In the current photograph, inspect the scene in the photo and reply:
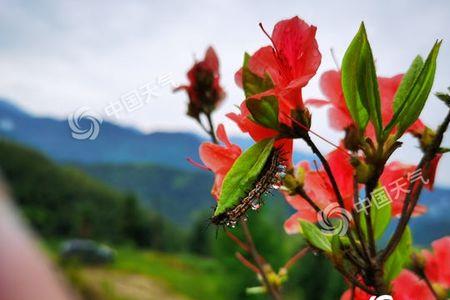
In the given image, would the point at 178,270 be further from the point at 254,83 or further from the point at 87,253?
the point at 254,83

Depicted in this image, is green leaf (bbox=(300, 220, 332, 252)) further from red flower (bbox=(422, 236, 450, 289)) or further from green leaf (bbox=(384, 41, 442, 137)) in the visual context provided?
red flower (bbox=(422, 236, 450, 289))

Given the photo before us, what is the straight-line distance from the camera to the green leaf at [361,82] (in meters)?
0.30

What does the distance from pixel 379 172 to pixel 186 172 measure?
60393mm

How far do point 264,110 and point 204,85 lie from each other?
421mm

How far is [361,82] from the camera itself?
12.3 inches

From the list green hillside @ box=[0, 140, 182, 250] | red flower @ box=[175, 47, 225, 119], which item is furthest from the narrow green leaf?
green hillside @ box=[0, 140, 182, 250]

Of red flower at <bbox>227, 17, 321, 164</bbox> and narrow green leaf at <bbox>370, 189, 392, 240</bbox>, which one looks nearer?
red flower at <bbox>227, 17, 321, 164</bbox>

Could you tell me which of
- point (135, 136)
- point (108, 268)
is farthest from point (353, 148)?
point (135, 136)

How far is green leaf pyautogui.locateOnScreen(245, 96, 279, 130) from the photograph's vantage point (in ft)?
0.97

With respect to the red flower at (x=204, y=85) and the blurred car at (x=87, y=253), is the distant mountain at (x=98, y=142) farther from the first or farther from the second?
the red flower at (x=204, y=85)

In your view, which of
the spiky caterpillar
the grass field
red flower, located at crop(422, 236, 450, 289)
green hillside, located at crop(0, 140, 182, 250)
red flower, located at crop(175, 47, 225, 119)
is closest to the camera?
the spiky caterpillar

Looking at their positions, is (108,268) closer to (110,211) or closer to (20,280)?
(110,211)

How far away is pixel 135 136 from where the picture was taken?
86.9 m

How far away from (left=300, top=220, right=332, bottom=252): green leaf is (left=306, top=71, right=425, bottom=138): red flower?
9 centimetres
